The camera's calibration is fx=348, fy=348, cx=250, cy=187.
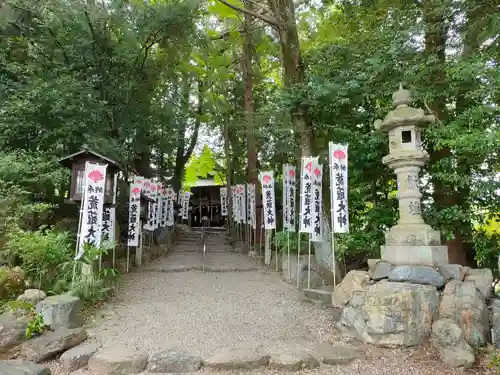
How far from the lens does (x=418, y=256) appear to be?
539 cm

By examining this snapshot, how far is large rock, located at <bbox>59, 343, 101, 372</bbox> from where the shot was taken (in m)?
4.42

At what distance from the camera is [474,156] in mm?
6086

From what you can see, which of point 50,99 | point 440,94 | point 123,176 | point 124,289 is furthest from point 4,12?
point 440,94

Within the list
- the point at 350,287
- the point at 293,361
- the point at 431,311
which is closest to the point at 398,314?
the point at 431,311

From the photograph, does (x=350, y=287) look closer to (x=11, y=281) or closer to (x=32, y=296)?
(x=32, y=296)

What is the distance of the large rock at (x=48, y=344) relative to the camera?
4.61m

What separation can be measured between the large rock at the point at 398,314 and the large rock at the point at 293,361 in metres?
1.07

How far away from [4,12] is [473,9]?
10.3 m

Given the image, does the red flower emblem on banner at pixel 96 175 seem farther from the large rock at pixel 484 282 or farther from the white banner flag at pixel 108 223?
the large rock at pixel 484 282

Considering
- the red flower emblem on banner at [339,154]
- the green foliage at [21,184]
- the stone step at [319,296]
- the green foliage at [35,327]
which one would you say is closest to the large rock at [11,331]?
the green foliage at [35,327]

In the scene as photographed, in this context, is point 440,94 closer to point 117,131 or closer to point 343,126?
point 343,126

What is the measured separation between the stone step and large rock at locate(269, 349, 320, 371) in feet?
7.89

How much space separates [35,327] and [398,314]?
16.9 ft

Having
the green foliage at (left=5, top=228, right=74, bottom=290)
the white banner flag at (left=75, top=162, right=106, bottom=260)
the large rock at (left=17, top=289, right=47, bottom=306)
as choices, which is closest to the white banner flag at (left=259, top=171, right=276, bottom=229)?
the white banner flag at (left=75, top=162, right=106, bottom=260)
